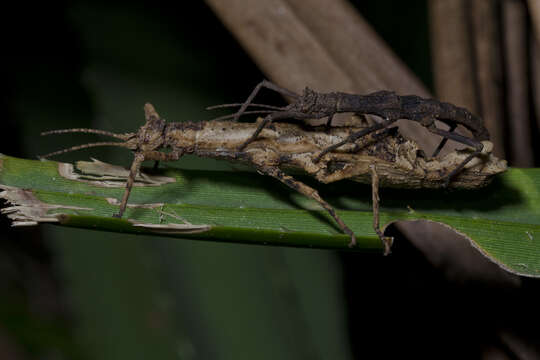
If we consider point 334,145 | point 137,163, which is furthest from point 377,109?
point 137,163

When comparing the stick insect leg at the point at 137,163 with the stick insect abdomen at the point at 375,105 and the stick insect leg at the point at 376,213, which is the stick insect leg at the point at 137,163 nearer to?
the stick insect abdomen at the point at 375,105

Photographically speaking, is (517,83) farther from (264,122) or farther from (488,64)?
(264,122)

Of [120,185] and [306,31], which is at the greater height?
[306,31]

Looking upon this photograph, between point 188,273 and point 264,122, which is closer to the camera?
point 264,122

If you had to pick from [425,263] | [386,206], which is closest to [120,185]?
[386,206]

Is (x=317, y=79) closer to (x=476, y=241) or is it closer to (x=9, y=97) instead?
(x=476, y=241)

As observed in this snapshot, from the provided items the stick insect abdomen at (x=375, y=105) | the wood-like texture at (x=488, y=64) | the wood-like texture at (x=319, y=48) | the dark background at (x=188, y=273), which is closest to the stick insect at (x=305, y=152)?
the stick insect abdomen at (x=375, y=105)

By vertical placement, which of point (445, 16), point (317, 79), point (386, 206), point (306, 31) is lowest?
point (386, 206)
